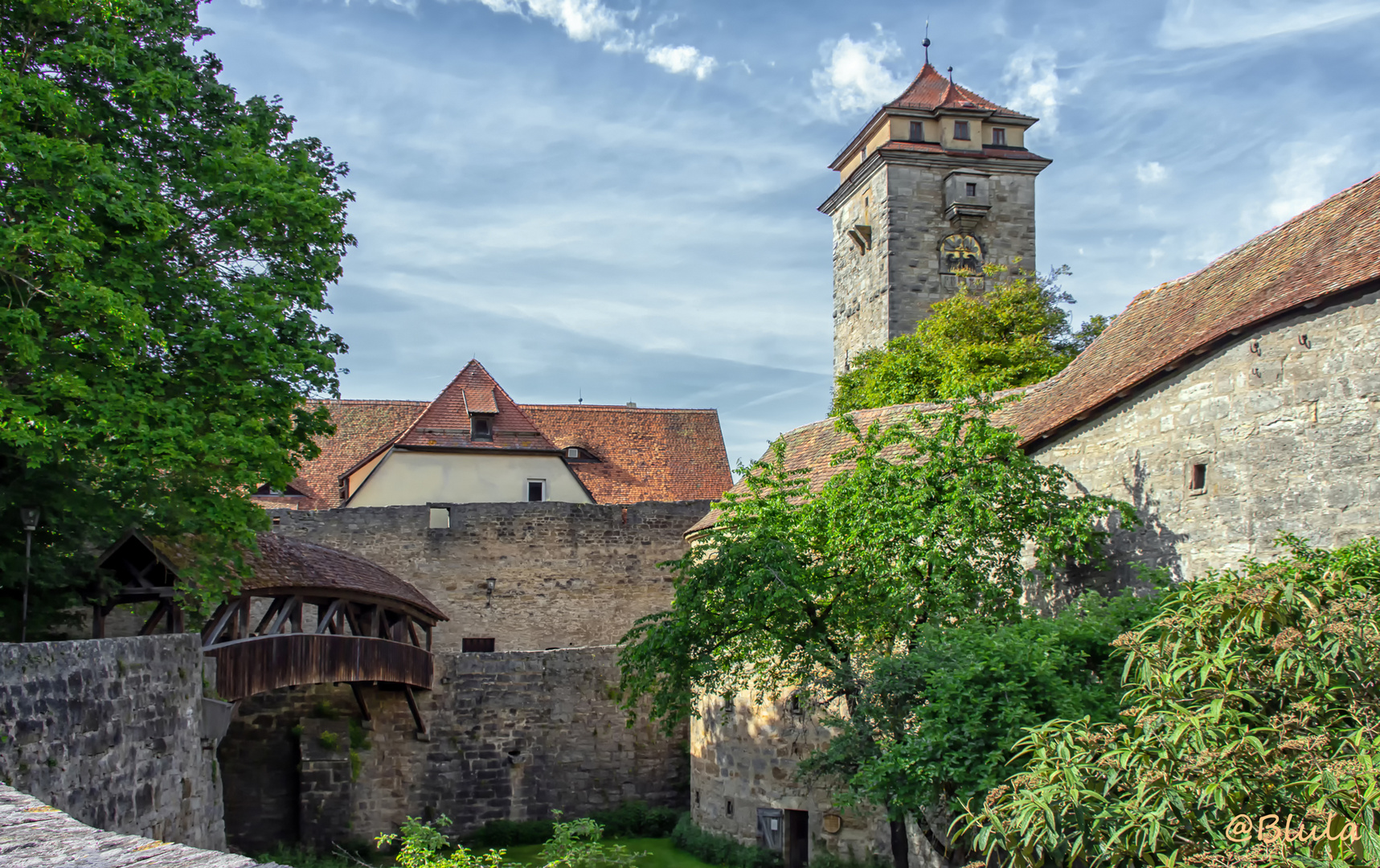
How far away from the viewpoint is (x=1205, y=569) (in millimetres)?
12188

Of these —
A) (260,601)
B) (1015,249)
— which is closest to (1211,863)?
(260,601)

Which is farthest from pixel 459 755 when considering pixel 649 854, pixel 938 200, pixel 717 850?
pixel 938 200

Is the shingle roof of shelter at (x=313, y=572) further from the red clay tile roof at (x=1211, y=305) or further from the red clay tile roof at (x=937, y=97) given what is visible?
the red clay tile roof at (x=937, y=97)

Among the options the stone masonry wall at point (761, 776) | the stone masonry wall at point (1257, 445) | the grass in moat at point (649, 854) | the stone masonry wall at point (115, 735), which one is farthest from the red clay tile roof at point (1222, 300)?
the stone masonry wall at point (115, 735)

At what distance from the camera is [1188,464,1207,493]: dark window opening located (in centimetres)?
1237

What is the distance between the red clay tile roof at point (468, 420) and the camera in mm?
27172

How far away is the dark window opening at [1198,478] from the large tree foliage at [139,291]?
28.5ft

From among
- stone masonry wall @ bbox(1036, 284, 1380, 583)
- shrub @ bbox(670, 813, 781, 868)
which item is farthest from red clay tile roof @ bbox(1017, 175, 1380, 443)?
shrub @ bbox(670, 813, 781, 868)

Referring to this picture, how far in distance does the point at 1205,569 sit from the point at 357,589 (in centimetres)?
1007

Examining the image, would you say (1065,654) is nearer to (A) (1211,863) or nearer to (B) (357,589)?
(A) (1211,863)

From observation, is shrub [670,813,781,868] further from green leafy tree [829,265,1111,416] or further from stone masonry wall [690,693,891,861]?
green leafy tree [829,265,1111,416]

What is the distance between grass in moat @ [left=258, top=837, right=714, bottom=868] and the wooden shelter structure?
218cm

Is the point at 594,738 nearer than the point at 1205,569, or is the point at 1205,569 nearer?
the point at 1205,569

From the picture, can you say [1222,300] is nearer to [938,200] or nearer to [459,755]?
[459,755]
